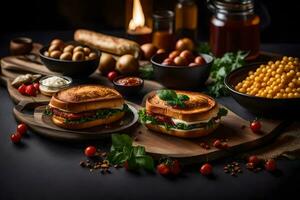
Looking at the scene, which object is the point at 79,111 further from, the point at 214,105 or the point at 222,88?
the point at 222,88

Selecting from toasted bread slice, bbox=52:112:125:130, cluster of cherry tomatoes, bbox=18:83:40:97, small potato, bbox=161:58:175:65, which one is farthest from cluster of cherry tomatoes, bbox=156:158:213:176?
cluster of cherry tomatoes, bbox=18:83:40:97

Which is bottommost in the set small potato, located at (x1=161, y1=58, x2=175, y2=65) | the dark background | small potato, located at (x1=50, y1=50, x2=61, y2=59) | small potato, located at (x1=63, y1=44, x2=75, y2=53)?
the dark background

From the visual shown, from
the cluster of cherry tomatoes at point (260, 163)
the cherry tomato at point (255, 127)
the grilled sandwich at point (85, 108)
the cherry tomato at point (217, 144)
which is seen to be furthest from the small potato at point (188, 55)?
the cluster of cherry tomatoes at point (260, 163)

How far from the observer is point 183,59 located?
414cm

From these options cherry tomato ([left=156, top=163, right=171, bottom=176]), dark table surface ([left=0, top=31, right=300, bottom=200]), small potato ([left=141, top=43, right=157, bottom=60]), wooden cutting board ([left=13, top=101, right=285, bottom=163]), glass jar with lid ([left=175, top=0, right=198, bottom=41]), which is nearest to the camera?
dark table surface ([left=0, top=31, right=300, bottom=200])

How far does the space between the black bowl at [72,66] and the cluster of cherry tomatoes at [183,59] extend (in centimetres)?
48

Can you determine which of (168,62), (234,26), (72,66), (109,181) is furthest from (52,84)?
(234,26)

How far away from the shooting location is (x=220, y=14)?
4.42 m

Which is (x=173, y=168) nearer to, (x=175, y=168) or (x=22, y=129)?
(x=175, y=168)

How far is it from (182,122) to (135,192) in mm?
603

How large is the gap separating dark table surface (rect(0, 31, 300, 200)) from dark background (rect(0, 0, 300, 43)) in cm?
251

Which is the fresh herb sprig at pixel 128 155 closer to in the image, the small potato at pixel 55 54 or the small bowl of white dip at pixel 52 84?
the small bowl of white dip at pixel 52 84

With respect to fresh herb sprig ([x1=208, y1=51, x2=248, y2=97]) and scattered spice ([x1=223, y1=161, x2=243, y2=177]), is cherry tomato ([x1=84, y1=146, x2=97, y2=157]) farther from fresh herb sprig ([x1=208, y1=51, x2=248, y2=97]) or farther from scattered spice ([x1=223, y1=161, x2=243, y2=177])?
fresh herb sprig ([x1=208, y1=51, x2=248, y2=97])

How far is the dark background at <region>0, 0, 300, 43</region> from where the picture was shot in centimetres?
558
